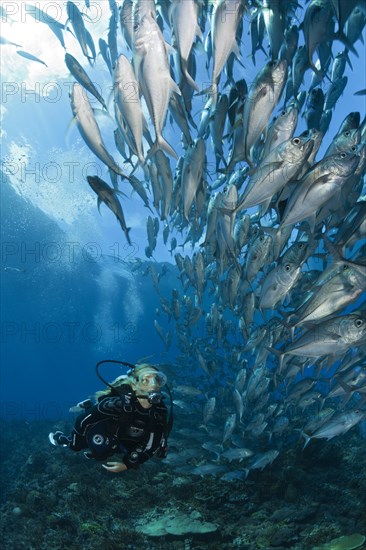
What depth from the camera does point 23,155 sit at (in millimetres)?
28516

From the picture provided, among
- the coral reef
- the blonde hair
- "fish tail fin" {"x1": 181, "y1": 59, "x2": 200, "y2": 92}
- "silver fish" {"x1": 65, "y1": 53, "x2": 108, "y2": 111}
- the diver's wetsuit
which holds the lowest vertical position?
the coral reef

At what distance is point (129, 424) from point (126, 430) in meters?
0.06

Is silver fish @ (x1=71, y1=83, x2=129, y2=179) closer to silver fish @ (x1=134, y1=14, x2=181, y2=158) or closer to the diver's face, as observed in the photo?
silver fish @ (x1=134, y1=14, x2=181, y2=158)

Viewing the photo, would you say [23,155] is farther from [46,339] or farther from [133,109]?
[46,339]

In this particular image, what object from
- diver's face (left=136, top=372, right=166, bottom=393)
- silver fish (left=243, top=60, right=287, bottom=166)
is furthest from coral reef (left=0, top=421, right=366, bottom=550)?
silver fish (left=243, top=60, right=287, bottom=166)

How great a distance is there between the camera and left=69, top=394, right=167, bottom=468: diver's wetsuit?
10.2 ft

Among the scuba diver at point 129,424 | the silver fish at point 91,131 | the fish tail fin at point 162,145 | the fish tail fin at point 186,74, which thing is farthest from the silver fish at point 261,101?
the scuba diver at point 129,424

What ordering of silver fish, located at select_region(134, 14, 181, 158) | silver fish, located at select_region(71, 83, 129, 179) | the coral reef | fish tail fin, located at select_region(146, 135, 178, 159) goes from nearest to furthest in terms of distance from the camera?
silver fish, located at select_region(134, 14, 181, 158)
fish tail fin, located at select_region(146, 135, 178, 159)
silver fish, located at select_region(71, 83, 129, 179)
the coral reef

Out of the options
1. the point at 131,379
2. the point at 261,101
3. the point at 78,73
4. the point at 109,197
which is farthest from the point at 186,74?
→ the point at 131,379

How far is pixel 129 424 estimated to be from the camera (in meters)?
3.18

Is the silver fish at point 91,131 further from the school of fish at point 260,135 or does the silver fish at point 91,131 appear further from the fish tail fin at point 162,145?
the fish tail fin at point 162,145

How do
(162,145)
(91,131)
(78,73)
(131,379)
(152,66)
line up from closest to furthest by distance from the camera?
1. (152,66)
2. (162,145)
3. (91,131)
4. (131,379)
5. (78,73)

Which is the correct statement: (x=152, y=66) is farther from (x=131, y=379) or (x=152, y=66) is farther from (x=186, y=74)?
(x=131, y=379)

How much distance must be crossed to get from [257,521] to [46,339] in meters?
75.9
